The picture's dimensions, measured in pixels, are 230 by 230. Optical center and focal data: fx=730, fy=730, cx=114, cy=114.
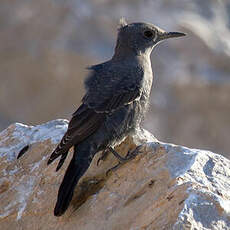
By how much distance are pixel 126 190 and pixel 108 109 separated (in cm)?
109

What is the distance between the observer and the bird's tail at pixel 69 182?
546cm

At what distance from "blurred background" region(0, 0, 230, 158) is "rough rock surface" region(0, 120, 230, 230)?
500 cm

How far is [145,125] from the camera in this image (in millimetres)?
11312

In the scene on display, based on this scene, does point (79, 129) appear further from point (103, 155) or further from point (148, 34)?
point (148, 34)

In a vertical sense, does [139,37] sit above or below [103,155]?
above

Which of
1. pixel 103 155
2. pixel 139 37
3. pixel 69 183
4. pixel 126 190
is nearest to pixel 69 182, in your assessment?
pixel 69 183

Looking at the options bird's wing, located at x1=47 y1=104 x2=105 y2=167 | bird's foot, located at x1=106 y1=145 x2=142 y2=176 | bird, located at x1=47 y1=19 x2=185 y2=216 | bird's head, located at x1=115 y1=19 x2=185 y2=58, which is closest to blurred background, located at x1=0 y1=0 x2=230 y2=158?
bird's head, located at x1=115 y1=19 x2=185 y2=58

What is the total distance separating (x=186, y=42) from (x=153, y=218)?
7.89 m

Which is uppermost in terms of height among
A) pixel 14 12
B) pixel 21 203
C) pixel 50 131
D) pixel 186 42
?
pixel 186 42

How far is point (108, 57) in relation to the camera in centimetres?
1188

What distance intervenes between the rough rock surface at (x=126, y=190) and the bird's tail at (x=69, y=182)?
0.39ft

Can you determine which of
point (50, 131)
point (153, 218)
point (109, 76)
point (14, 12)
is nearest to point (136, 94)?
point (109, 76)

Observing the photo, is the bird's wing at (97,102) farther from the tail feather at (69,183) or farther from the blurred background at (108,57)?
the blurred background at (108,57)

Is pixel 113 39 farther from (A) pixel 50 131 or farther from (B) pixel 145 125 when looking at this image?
(A) pixel 50 131
